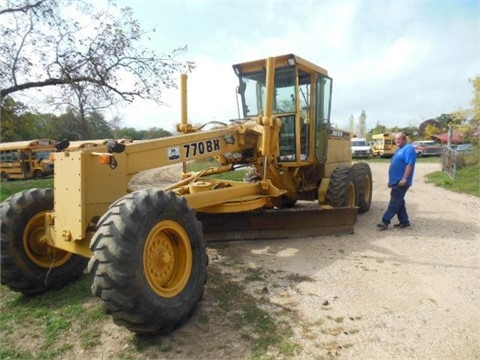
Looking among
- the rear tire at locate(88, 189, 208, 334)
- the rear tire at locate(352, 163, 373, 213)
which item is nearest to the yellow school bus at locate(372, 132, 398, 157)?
the rear tire at locate(352, 163, 373, 213)

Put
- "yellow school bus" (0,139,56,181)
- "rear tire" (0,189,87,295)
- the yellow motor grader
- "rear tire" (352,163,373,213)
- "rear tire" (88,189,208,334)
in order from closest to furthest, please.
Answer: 1. "rear tire" (88,189,208,334)
2. the yellow motor grader
3. "rear tire" (0,189,87,295)
4. "rear tire" (352,163,373,213)
5. "yellow school bus" (0,139,56,181)

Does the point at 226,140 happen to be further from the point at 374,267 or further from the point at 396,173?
the point at 396,173

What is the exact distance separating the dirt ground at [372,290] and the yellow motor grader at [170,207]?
38 centimetres

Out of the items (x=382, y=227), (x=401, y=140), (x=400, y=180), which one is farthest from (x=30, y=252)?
(x=401, y=140)

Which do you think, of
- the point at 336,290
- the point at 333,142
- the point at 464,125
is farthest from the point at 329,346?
the point at 464,125

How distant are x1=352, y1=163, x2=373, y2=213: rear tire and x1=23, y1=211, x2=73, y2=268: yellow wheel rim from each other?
5.45m

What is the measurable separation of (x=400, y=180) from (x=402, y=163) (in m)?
0.31

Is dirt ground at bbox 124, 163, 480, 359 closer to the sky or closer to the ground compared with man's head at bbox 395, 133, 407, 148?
closer to the ground

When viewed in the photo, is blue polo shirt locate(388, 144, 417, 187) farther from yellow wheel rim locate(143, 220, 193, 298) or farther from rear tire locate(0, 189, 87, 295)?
rear tire locate(0, 189, 87, 295)

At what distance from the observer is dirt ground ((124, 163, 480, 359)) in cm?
328

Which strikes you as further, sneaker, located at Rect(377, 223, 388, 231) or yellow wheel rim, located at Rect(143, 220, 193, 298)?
sneaker, located at Rect(377, 223, 388, 231)

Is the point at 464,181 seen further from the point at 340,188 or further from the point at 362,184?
the point at 340,188

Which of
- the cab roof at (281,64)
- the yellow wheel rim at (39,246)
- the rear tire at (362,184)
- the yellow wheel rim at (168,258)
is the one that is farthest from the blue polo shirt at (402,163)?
the yellow wheel rim at (39,246)

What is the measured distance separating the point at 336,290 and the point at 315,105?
3.76 meters
